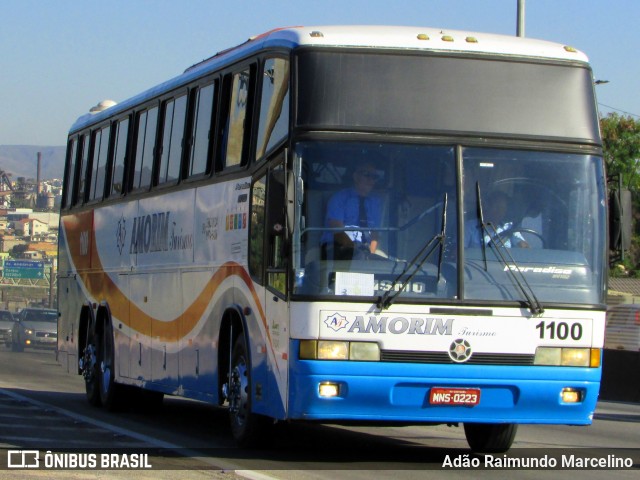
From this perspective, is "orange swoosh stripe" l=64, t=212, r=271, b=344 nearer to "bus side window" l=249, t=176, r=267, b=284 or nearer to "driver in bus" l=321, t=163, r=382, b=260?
"bus side window" l=249, t=176, r=267, b=284

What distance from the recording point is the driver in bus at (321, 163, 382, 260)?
10.5 m

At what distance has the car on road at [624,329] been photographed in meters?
27.2

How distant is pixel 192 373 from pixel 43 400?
18.4 feet

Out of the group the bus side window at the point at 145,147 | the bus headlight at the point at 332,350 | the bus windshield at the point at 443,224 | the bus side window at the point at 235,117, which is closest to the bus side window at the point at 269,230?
the bus windshield at the point at 443,224

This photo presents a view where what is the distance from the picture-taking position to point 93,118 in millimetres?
19578

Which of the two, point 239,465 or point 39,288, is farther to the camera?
point 39,288

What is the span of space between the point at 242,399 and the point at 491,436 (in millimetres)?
2343

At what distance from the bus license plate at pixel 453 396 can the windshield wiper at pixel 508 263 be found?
2.65 ft

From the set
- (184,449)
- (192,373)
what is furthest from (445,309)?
(192,373)

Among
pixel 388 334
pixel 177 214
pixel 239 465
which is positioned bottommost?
pixel 239 465

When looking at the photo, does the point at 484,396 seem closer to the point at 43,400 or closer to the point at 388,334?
the point at 388,334

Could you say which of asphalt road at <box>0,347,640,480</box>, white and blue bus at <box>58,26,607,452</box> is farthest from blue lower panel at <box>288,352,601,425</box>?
asphalt road at <box>0,347,640,480</box>

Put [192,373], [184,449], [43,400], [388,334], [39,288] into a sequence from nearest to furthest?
[388,334], [184,449], [192,373], [43,400], [39,288]

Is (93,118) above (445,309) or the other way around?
above
